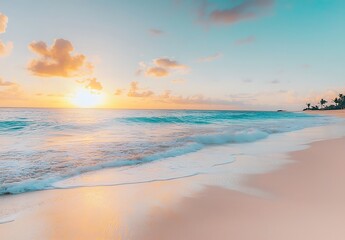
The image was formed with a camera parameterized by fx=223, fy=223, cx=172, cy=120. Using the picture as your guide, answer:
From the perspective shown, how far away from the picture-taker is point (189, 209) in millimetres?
3156

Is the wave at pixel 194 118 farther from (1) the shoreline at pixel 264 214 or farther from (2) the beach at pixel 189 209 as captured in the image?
(1) the shoreline at pixel 264 214

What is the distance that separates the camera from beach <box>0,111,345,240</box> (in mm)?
2533

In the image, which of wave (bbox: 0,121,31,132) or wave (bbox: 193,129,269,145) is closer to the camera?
wave (bbox: 193,129,269,145)

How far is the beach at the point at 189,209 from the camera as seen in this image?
253cm

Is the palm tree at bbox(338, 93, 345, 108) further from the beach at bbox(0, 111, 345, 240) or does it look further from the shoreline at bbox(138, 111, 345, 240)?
the shoreline at bbox(138, 111, 345, 240)

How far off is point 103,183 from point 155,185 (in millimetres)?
1011

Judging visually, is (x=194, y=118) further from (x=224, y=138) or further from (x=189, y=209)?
(x=189, y=209)

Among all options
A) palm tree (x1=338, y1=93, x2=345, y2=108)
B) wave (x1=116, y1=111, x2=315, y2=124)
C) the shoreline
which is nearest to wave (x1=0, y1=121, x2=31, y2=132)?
wave (x1=116, y1=111, x2=315, y2=124)

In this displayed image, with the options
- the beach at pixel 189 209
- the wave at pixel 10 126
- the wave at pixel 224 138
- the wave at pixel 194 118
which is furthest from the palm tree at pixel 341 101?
the wave at pixel 10 126

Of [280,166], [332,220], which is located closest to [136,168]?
[280,166]

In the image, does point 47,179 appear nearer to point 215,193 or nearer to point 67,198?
point 67,198

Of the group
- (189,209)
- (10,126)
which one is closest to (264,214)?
(189,209)

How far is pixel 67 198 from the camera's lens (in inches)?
142

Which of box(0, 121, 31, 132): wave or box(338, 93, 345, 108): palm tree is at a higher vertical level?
box(338, 93, 345, 108): palm tree
